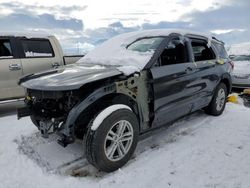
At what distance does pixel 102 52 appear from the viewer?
4.39m

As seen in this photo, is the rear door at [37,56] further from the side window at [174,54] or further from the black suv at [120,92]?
the side window at [174,54]

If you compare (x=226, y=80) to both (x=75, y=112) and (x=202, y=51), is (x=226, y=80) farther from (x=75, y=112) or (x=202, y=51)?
(x=75, y=112)

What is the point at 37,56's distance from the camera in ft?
20.2

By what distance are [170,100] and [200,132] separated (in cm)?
106

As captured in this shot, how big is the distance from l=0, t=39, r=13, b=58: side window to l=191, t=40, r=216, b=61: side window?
13.4 feet

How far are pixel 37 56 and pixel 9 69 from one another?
77 centimetres

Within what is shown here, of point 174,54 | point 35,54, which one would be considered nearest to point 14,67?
point 35,54

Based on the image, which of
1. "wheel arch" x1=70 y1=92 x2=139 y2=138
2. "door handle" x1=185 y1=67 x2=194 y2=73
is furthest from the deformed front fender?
"door handle" x1=185 y1=67 x2=194 y2=73

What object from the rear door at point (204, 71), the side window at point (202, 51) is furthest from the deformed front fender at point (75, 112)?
the side window at point (202, 51)

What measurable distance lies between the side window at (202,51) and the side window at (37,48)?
3.65 metres

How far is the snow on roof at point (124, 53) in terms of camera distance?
3.54 meters

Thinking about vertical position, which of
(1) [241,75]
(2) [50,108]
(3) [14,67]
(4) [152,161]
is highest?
(3) [14,67]

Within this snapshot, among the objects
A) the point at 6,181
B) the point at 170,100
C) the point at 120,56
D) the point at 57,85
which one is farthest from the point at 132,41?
the point at 6,181

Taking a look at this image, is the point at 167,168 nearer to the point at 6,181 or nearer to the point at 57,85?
the point at 57,85
